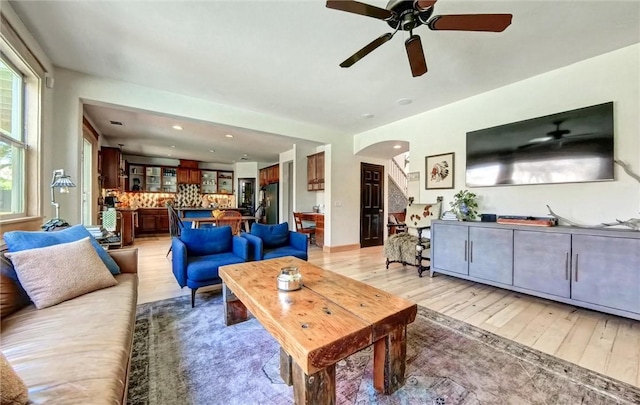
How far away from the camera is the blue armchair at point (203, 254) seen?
8.51 feet

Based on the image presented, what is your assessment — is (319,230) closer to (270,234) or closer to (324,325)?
(270,234)

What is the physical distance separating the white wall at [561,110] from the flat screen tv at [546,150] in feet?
0.29

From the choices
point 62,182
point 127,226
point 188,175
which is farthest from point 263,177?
point 62,182

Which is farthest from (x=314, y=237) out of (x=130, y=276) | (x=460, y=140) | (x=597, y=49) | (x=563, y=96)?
(x=597, y=49)

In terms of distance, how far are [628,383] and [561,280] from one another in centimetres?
120

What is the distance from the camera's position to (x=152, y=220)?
8.00 meters

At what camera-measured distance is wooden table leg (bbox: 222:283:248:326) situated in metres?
2.23

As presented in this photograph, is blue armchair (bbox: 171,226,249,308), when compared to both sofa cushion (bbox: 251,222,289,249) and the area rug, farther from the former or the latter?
the area rug

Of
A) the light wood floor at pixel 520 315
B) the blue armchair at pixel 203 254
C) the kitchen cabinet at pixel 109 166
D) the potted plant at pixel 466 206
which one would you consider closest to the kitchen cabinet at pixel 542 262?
the light wood floor at pixel 520 315

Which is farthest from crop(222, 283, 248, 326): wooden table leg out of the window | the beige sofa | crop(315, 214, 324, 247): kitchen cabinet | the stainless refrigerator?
the stainless refrigerator

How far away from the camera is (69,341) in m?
1.19

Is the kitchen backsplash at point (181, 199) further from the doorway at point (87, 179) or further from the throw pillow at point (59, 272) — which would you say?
the throw pillow at point (59, 272)

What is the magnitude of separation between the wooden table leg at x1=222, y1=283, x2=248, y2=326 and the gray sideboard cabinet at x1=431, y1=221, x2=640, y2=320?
2800 millimetres

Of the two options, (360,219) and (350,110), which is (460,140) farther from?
(360,219)
